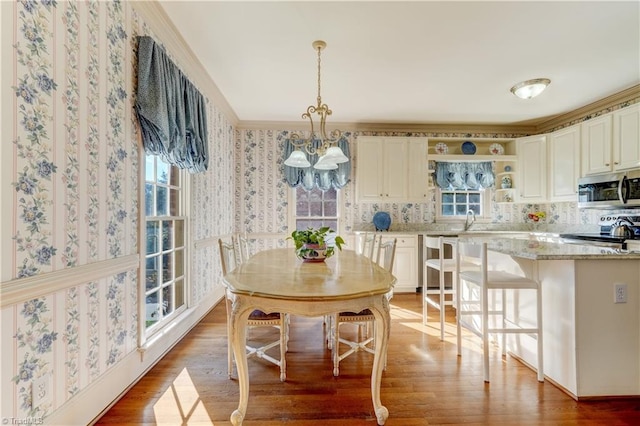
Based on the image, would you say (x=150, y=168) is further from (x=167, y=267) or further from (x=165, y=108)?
(x=167, y=267)

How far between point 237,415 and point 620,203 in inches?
167

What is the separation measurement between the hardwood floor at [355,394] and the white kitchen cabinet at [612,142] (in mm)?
2792

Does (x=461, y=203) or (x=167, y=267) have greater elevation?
(x=461, y=203)

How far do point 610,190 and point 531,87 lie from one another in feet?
5.04

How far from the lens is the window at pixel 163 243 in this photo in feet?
7.75

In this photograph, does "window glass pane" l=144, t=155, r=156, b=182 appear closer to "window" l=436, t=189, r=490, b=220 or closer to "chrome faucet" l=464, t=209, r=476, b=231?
"window" l=436, t=189, r=490, b=220

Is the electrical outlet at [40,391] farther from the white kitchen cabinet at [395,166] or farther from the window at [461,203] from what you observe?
the window at [461,203]

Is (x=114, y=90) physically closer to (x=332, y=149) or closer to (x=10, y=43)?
(x=10, y=43)

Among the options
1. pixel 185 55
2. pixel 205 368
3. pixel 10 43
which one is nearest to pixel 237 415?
pixel 205 368

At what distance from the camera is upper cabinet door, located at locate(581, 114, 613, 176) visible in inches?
140

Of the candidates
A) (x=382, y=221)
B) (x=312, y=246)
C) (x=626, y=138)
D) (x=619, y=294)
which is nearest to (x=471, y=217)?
(x=382, y=221)

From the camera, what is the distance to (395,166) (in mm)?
4598

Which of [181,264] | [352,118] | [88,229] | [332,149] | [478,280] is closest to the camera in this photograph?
[88,229]

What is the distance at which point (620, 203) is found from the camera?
3285mm
